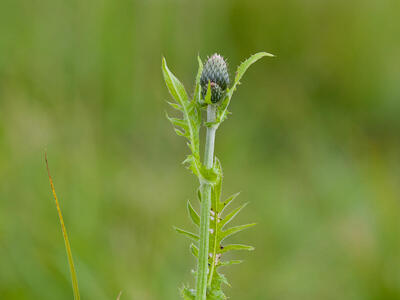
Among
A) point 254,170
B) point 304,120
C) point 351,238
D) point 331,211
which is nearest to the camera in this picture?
point 351,238

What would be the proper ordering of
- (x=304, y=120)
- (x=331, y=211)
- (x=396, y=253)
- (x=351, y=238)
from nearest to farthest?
1. (x=396, y=253)
2. (x=351, y=238)
3. (x=331, y=211)
4. (x=304, y=120)

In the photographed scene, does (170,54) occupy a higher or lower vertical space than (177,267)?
higher

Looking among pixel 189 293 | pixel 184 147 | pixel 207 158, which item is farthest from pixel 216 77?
pixel 184 147

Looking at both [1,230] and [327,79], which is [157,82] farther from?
[1,230]

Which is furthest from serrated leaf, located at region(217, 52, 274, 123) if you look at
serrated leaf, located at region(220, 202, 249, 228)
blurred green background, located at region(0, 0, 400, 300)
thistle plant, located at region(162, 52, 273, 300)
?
blurred green background, located at region(0, 0, 400, 300)

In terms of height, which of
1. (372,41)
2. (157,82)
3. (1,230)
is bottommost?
(1,230)

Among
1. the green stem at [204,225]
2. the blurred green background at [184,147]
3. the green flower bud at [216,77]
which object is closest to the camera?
the green stem at [204,225]

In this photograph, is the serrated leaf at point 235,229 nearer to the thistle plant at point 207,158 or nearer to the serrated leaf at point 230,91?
the thistle plant at point 207,158

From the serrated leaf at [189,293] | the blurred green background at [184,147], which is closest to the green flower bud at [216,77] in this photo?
the serrated leaf at [189,293]

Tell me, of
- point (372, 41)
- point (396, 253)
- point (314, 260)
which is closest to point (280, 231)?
point (314, 260)
